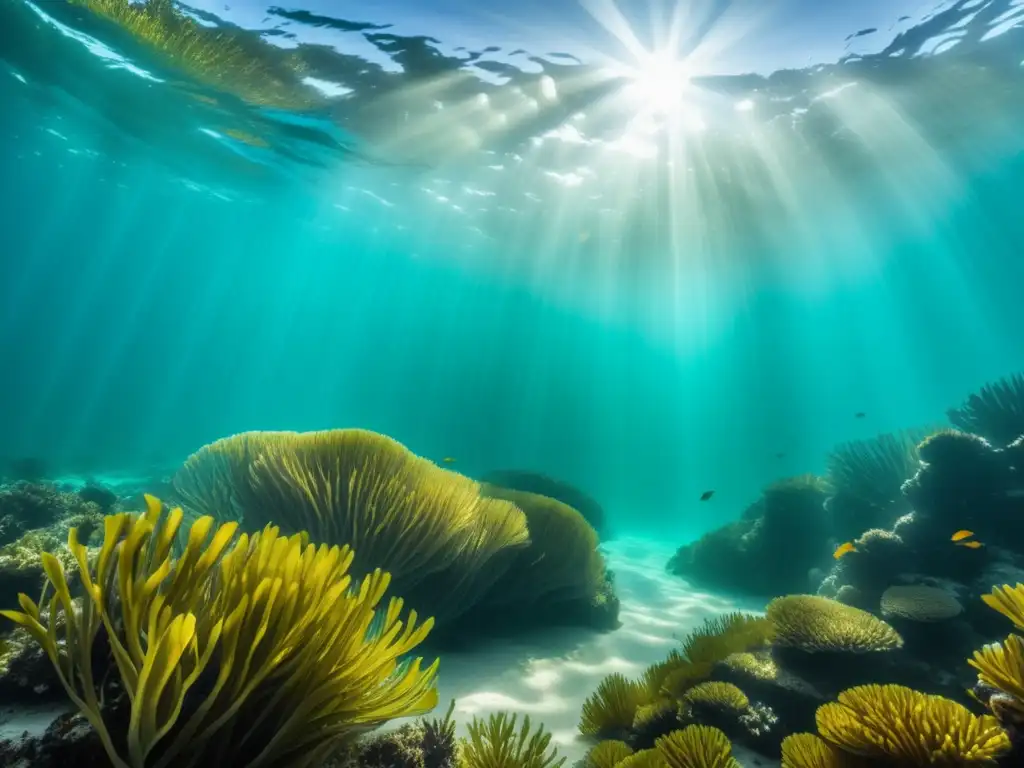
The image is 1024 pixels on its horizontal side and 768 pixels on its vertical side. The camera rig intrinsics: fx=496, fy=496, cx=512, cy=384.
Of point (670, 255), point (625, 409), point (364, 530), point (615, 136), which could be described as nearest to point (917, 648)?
point (364, 530)

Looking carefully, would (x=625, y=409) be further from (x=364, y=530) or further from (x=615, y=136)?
→ (x=364, y=530)

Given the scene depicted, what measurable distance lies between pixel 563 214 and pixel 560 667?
71.8 feet

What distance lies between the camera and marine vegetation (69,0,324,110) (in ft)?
38.9

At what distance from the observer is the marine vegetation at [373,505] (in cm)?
408

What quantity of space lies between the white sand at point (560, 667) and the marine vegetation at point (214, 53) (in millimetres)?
14803

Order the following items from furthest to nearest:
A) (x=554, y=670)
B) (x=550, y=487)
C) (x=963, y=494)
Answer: (x=550, y=487)
(x=963, y=494)
(x=554, y=670)

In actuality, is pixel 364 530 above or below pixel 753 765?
above

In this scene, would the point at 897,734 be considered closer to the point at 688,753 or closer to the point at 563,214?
the point at 688,753

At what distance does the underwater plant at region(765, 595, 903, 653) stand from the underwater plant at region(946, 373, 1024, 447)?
5.22 meters

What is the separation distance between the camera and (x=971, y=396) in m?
7.54

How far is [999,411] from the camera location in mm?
7070

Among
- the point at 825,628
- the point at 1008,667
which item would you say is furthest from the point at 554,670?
the point at 1008,667

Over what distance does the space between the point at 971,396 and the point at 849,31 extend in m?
9.18

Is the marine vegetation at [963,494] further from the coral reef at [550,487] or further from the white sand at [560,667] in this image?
the coral reef at [550,487]
